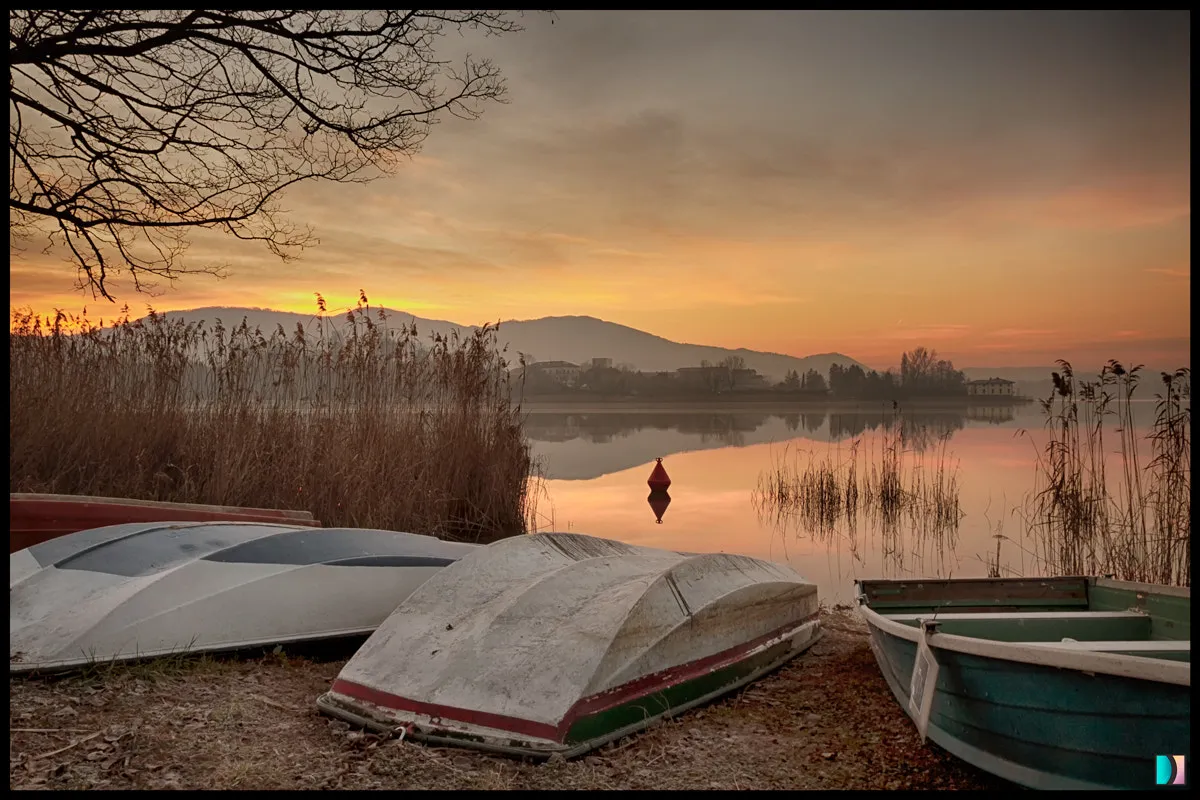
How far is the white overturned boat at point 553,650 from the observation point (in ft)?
10.1

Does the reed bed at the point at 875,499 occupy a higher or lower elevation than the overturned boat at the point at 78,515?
lower

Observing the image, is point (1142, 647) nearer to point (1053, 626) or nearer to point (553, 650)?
point (1053, 626)

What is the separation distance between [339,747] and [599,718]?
0.91m

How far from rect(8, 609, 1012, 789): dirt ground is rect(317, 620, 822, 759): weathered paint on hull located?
0.04 meters

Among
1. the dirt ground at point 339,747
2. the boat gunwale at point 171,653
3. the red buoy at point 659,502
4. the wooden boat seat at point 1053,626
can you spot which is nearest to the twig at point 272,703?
the dirt ground at point 339,747

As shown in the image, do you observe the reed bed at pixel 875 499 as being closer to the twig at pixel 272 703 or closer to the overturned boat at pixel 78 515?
the overturned boat at pixel 78 515

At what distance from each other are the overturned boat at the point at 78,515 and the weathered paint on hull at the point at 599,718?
2754 millimetres

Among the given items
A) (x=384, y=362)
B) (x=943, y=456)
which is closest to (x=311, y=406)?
(x=384, y=362)

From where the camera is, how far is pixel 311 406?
8398 millimetres

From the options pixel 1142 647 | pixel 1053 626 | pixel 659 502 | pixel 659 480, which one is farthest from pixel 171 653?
pixel 659 480

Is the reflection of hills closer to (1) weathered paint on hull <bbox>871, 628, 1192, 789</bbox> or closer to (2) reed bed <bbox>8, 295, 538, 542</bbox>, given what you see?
(2) reed bed <bbox>8, 295, 538, 542</bbox>

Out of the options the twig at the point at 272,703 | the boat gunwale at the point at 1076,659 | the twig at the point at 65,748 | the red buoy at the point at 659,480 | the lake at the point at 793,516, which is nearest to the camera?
the boat gunwale at the point at 1076,659

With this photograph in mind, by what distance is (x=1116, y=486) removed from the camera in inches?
295

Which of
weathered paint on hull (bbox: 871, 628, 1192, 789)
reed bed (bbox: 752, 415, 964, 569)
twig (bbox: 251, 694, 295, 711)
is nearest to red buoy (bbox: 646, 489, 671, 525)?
reed bed (bbox: 752, 415, 964, 569)
